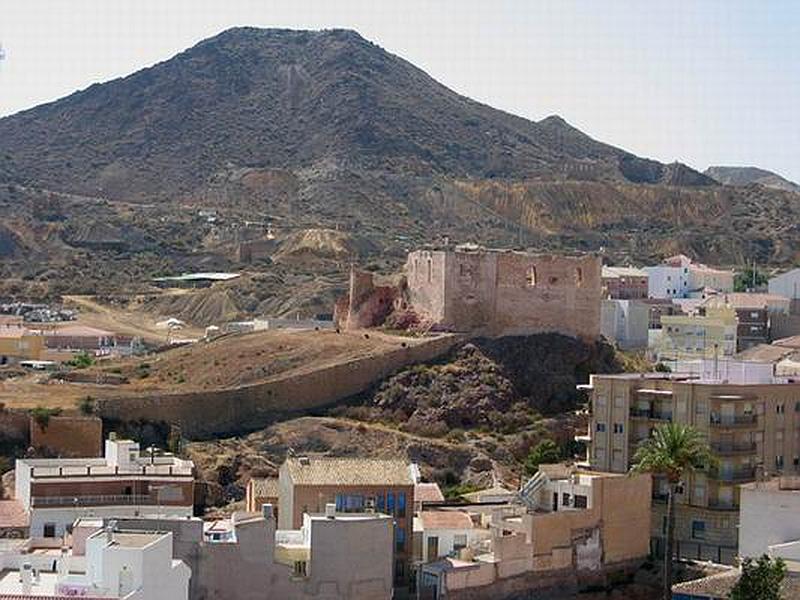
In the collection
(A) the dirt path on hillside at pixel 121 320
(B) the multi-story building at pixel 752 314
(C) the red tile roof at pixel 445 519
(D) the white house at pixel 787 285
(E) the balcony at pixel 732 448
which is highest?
(D) the white house at pixel 787 285

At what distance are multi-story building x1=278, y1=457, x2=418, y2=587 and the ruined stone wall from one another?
14195mm

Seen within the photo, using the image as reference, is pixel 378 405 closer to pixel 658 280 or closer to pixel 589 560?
pixel 589 560

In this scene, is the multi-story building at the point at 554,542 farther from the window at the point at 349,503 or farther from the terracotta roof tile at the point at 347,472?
the terracotta roof tile at the point at 347,472

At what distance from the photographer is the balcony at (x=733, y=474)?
1812 inches

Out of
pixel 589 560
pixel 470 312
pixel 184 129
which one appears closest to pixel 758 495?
pixel 589 560

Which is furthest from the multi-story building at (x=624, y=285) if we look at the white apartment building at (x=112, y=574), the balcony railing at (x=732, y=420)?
the white apartment building at (x=112, y=574)

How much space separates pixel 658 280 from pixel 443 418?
48879 millimetres

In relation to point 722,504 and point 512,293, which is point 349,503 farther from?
point 512,293

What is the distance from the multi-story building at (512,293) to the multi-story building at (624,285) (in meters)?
28.8

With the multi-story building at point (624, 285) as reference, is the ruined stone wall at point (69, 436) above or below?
below

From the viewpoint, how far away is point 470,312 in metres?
65.2

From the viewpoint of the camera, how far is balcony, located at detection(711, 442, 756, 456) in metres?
46.5

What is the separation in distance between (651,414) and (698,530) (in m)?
4.10

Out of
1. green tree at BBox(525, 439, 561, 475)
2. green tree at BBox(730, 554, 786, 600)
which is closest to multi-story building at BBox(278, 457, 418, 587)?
green tree at BBox(730, 554, 786, 600)
